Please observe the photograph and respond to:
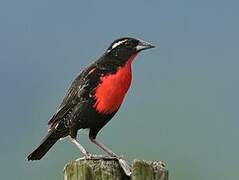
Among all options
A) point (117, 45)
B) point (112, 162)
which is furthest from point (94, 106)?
point (112, 162)

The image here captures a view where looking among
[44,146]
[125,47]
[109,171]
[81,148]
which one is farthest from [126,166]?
[125,47]

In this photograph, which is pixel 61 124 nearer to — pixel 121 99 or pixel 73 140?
pixel 73 140

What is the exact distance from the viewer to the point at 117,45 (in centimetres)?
588

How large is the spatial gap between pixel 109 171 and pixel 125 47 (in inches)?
82.5

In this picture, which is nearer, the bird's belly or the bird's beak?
the bird's belly

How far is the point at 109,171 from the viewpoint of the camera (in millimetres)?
4082

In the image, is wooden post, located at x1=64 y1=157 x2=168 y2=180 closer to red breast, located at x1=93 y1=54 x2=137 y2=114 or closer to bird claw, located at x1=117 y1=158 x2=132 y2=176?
bird claw, located at x1=117 y1=158 x2=132 y2=176

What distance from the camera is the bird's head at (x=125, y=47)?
584 centimetres

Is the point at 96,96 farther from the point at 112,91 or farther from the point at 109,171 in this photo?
the point at 109,171

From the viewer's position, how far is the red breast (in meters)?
5.52

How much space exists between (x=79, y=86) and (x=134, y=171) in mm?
2000

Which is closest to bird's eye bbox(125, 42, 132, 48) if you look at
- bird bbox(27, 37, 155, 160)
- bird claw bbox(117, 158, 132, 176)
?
bird bbox(27, 37, 155, 160)

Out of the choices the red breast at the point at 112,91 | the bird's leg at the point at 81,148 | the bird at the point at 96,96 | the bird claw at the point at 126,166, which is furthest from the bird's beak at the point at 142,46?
the bird claw at the point at 126,166

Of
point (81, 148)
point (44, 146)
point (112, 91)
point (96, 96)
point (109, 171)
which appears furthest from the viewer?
point (44, 146)
